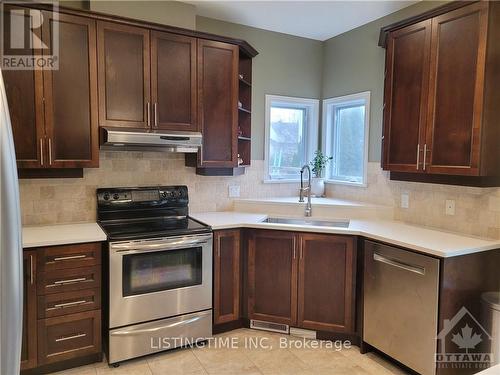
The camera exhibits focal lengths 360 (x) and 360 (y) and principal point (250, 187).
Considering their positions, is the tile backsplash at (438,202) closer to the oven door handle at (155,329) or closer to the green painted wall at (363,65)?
the green painted wall at (363,65)

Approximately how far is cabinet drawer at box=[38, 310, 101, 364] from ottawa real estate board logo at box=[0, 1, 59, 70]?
1748 mm

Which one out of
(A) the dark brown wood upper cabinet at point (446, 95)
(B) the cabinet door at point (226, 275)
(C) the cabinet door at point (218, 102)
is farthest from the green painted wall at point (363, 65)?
(B) the cabinet door at point (226, 275)

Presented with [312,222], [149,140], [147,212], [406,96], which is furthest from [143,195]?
[406,96]

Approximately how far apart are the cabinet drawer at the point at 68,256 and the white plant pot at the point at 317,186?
2.31m

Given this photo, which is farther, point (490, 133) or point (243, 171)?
point (243, 171)

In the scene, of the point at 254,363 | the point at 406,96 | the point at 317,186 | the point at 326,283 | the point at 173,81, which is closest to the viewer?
the point at 254,363

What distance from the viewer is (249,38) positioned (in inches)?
144

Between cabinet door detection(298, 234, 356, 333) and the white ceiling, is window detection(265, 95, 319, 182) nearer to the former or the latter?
the white ceiling

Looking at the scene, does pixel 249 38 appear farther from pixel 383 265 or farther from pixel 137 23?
pixel 383 265

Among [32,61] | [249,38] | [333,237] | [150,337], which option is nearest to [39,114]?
[32,61]

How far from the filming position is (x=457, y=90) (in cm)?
241

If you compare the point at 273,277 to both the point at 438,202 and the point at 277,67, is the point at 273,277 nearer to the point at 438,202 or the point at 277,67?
the point at 438,202

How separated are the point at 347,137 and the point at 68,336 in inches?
124

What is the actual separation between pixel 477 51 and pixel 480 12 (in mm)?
239
